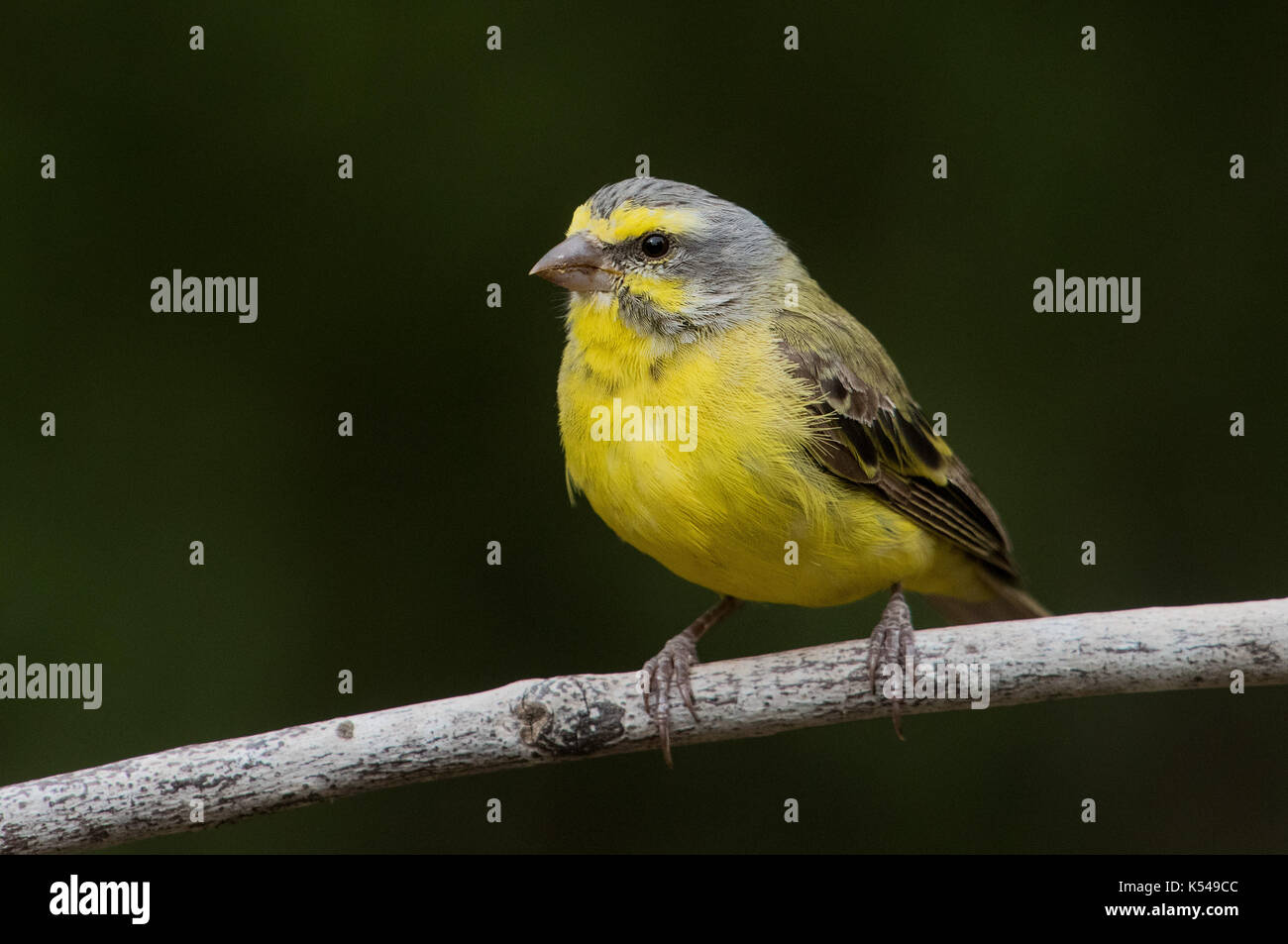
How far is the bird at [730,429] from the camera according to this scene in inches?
180

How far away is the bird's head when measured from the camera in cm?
486

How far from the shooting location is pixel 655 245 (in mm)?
4918

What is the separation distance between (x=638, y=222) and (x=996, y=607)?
221 cm

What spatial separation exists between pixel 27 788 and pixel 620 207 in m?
2.66

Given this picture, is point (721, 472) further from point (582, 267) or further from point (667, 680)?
point (582, 267)

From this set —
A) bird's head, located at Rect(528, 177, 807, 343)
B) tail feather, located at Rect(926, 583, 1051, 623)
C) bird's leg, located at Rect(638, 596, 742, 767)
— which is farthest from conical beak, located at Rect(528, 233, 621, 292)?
tail feather, located at Rect(926, 583, 1051, 623)

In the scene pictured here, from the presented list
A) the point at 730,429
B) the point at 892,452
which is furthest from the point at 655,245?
the point at 892,452

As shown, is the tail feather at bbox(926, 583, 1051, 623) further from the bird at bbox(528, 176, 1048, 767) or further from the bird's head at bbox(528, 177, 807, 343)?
the bird's head at bbox(528, 177, 807, 343)

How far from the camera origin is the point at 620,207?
493 cm

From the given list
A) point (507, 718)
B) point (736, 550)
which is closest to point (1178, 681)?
point (736, 550)

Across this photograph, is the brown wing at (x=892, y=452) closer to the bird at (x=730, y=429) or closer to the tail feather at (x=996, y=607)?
the bird at (x=730, y=429)

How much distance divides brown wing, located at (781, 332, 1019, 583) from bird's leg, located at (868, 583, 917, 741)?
0.43 meters

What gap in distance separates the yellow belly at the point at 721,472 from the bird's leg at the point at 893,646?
A: 191mm

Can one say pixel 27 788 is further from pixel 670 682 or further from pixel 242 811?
pixel 670 682
